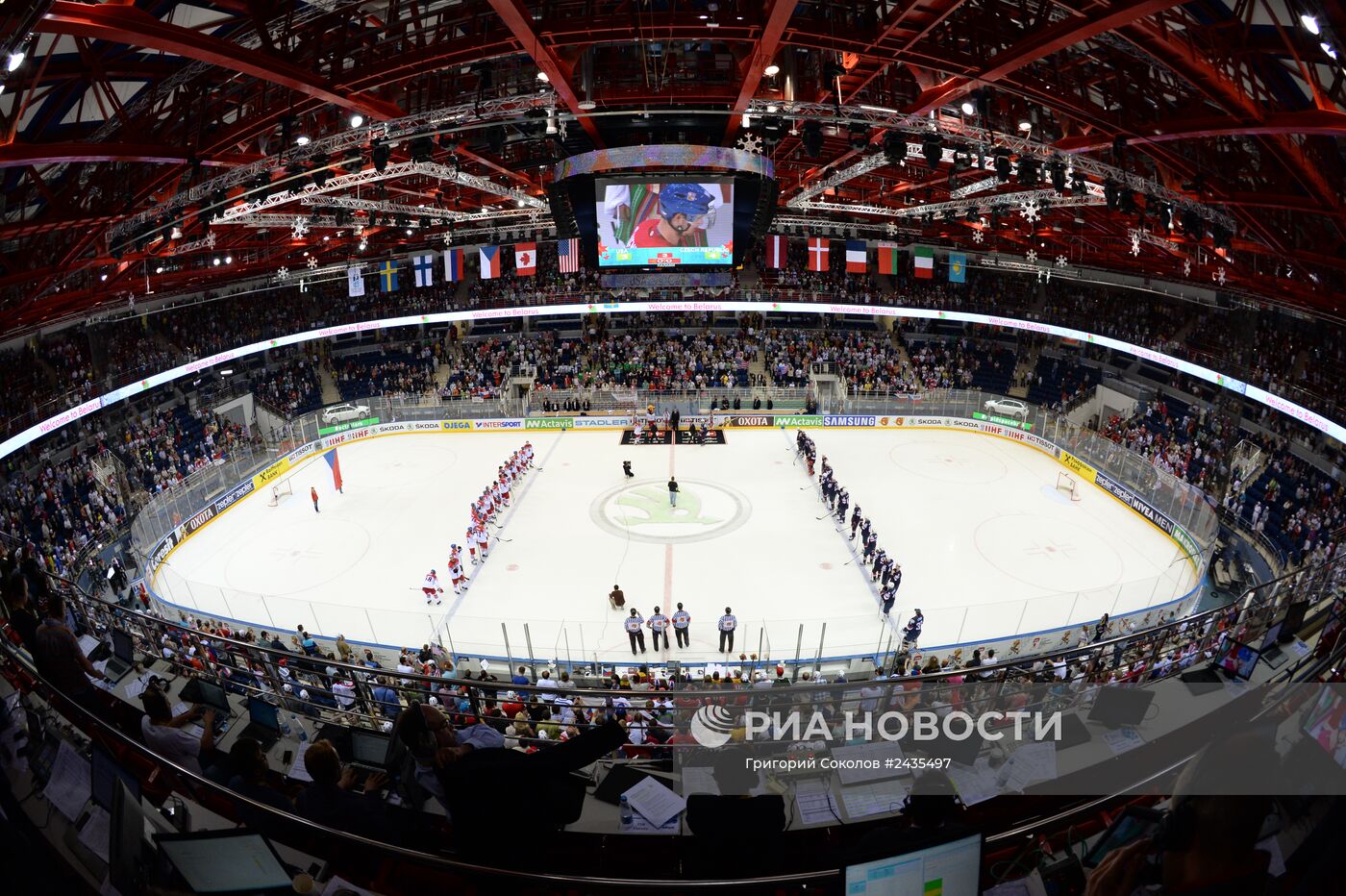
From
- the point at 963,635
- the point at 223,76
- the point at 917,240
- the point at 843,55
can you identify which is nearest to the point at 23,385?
the point at 223,76

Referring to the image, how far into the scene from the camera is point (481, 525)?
822 inches

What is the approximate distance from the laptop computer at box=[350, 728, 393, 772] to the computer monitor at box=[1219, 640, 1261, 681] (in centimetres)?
720

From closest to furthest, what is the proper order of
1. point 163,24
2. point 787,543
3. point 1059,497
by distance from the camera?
point 163,24
point 787,543
point 1059,497

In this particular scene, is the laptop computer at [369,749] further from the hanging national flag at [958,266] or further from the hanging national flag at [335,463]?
the hanging national flag at [958,266]

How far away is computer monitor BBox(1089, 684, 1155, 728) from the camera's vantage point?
6.02 m

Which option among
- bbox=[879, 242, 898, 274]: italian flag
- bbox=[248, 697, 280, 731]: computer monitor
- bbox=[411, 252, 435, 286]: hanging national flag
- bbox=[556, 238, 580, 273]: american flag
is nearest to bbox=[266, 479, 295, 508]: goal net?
bbox=[411, 252, 435, 286]: hanging national flag

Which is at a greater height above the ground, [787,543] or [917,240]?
[917,240]

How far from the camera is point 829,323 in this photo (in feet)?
137

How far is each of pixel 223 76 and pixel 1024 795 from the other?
16759 millimetres

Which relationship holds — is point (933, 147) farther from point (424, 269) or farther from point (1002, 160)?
point (424, 269)

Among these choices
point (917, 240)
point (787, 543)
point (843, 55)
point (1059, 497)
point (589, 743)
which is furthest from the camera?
point (917, 240)

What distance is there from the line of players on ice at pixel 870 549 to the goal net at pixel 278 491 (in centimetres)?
1972

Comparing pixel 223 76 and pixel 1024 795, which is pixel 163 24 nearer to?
pixel 223 76

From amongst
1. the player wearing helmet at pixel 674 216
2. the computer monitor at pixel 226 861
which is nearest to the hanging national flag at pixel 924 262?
the player wearing helmet at pixel 674 216
